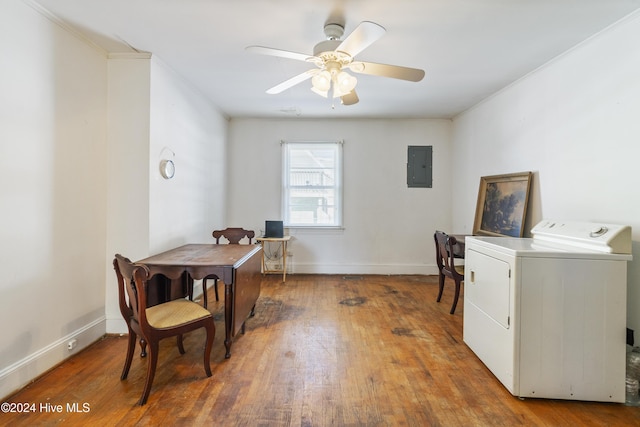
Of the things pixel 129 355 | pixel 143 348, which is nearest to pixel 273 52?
pixel 129 355

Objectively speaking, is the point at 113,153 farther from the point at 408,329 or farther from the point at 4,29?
the point at 408,329

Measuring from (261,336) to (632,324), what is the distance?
2.65 meters

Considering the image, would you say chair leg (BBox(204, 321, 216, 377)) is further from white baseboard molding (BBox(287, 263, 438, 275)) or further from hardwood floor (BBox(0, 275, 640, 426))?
white baseboard molding (BBox(287, 263, 438, 275))

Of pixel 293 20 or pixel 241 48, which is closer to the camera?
pixel 293 20

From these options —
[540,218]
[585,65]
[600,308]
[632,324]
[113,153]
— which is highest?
[585,65]

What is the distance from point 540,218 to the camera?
2.70m

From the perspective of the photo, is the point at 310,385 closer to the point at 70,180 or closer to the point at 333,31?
the point at 70,180

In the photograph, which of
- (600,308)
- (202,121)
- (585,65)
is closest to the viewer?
(600,308)

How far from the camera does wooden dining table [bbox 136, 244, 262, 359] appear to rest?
6.82 feet

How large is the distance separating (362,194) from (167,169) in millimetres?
2801

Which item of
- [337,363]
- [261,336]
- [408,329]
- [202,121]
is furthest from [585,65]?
[202,121]

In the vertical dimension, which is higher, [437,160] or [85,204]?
[437,160]

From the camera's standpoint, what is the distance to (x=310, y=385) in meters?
1.84

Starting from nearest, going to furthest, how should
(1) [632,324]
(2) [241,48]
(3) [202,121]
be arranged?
(1) [632,324]
(2) [241,48]
(3) [202,121]
